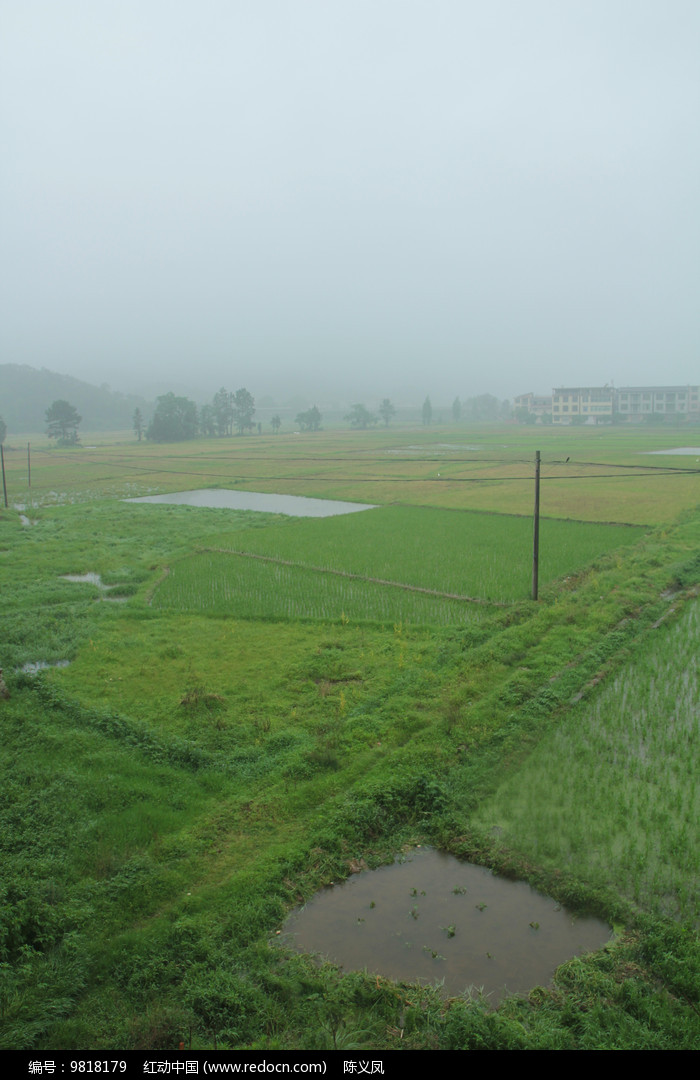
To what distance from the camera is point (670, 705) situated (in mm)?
9008

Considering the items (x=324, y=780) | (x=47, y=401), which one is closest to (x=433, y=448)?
(x=324, y=780)

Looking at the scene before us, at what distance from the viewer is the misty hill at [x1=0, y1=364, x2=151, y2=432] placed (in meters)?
141

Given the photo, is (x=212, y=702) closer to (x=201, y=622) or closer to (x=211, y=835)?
(x=211, y=835)

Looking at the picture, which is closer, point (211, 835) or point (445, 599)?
point (211, 835)

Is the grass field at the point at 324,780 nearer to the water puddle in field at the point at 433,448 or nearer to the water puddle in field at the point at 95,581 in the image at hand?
the water puddle in field at the point at 95,581

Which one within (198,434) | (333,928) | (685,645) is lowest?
(333,928)

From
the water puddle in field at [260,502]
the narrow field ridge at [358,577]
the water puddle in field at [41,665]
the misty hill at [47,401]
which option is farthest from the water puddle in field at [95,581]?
the misty hill at [47,401]

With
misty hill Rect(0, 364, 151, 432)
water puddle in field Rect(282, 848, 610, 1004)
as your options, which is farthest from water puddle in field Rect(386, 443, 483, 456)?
misty hill Rect(0, 364, 151, 432)

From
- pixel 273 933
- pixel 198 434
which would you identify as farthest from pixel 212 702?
pixel 198 434

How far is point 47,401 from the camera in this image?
485ft

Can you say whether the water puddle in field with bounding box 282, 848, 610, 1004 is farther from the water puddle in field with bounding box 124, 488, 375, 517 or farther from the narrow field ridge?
the water puddle in field with bounding box 124, 488, 375, 517
